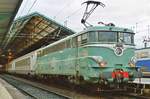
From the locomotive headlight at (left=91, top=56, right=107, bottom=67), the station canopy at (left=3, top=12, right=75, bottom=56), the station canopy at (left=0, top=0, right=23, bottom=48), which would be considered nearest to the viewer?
the station canopy at (left=0, top=0, right=23, bottom=48)

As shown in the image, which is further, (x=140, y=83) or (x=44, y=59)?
(x=44, y=59)

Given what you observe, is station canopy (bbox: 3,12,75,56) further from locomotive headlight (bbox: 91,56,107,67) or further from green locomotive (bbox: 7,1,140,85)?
locomotive headlight (bbox: 91,56,107,67)

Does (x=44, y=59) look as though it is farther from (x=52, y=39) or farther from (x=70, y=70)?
(x=52, y=39)

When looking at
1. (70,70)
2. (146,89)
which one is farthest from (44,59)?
(146,89)

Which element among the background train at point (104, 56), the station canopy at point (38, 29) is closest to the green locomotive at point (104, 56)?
the background train at point (104, 56)

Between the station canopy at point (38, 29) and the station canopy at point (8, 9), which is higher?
the station canopy at point (38, 29)

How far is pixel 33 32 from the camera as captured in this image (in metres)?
43.6

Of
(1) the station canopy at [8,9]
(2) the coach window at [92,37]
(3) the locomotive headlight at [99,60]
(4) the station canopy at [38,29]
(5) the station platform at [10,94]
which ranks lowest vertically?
(5) the station platform at [10,94]

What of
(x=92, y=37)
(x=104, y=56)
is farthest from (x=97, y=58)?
(x=92, y=37)

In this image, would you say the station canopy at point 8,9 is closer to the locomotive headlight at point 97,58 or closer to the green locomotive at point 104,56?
the green locomotive at point 104,56

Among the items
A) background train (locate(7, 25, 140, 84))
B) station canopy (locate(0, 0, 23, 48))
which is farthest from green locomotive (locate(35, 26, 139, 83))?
station canopy (locate(0, 0, 23, 48))

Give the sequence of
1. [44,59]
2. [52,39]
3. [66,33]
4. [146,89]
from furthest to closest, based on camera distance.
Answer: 1. [52,39]
2. [66,33]
3. [44,59]
4. [146,89]

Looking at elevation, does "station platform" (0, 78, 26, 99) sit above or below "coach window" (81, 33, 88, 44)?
below

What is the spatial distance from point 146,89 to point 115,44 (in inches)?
131
